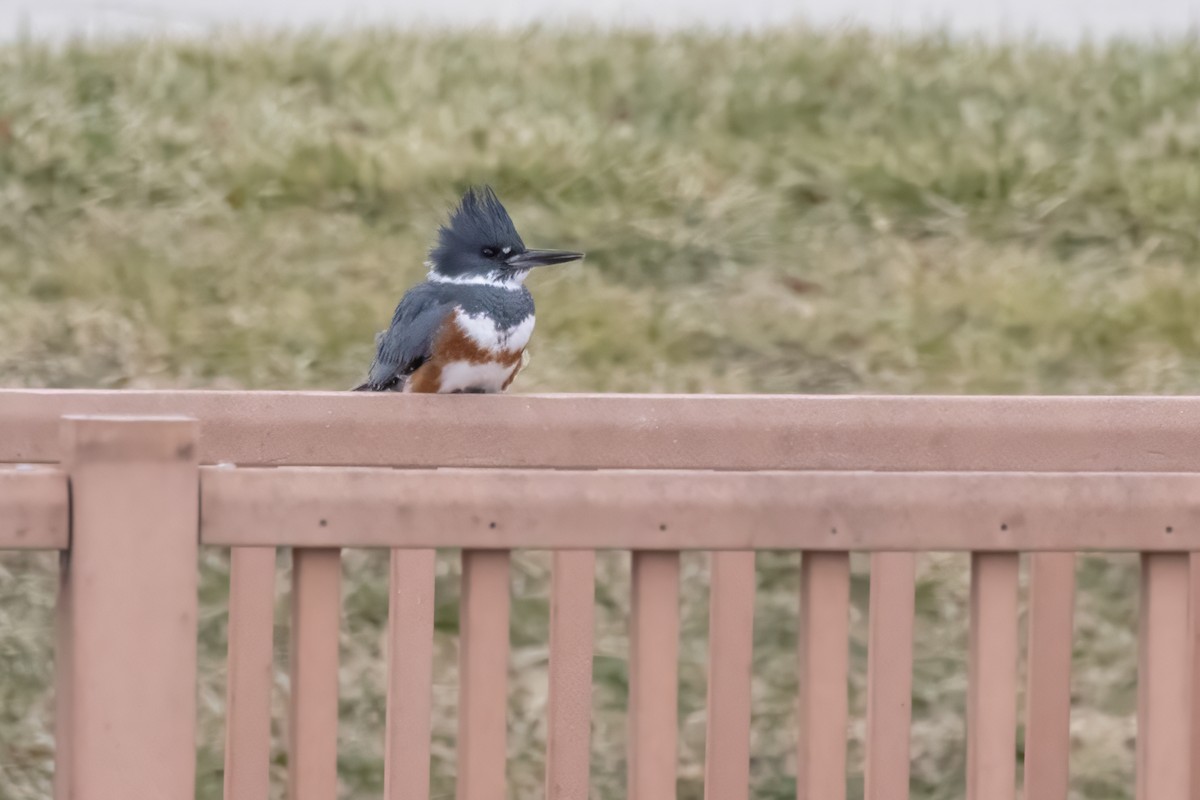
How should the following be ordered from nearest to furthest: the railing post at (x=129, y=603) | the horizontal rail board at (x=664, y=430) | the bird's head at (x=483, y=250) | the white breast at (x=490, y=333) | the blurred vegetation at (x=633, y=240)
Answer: the railing post at (x=129, y=603) < the horizontal rail board at (x=664, y=430) < the white breast at (x=490, y=333) < the bird's head at (x=483, y=250) < the blurred vegetation at (x=633, y=240)

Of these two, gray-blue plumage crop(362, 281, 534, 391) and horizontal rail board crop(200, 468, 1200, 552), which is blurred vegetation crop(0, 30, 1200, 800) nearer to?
gray-blue plumage crop(362, 281, 534, 391)

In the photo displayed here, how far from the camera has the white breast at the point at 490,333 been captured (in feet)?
10.6

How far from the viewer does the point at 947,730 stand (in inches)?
156

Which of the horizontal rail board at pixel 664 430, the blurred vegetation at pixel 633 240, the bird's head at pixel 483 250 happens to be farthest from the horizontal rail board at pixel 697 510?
the blurred vegetation at pixel 633 240

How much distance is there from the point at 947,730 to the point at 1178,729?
2.14 m

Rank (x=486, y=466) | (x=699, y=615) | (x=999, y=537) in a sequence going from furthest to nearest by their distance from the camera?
(x=699, y=615)
(x=486, y=466)
(x=999, y=537)

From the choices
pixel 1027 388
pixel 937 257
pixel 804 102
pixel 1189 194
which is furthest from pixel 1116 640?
pixel 804 102

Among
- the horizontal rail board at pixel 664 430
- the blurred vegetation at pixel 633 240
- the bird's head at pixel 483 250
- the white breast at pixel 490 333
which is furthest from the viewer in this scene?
the blurred vegetation at pixel 633 240

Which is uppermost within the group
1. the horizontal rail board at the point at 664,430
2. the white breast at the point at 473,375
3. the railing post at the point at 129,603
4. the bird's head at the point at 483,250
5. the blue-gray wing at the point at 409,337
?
the bird's head at the point at 483,250

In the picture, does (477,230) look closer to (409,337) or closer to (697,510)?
(409,337)

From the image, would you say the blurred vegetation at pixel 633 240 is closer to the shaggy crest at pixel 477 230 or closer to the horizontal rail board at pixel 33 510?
Result: the shaggy crest at pixel 477 230

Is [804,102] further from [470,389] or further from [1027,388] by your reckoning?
[470,389]

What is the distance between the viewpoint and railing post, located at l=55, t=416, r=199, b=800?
174 centimetres

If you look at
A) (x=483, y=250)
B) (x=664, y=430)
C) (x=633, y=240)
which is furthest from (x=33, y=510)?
(x=633, y=240)
